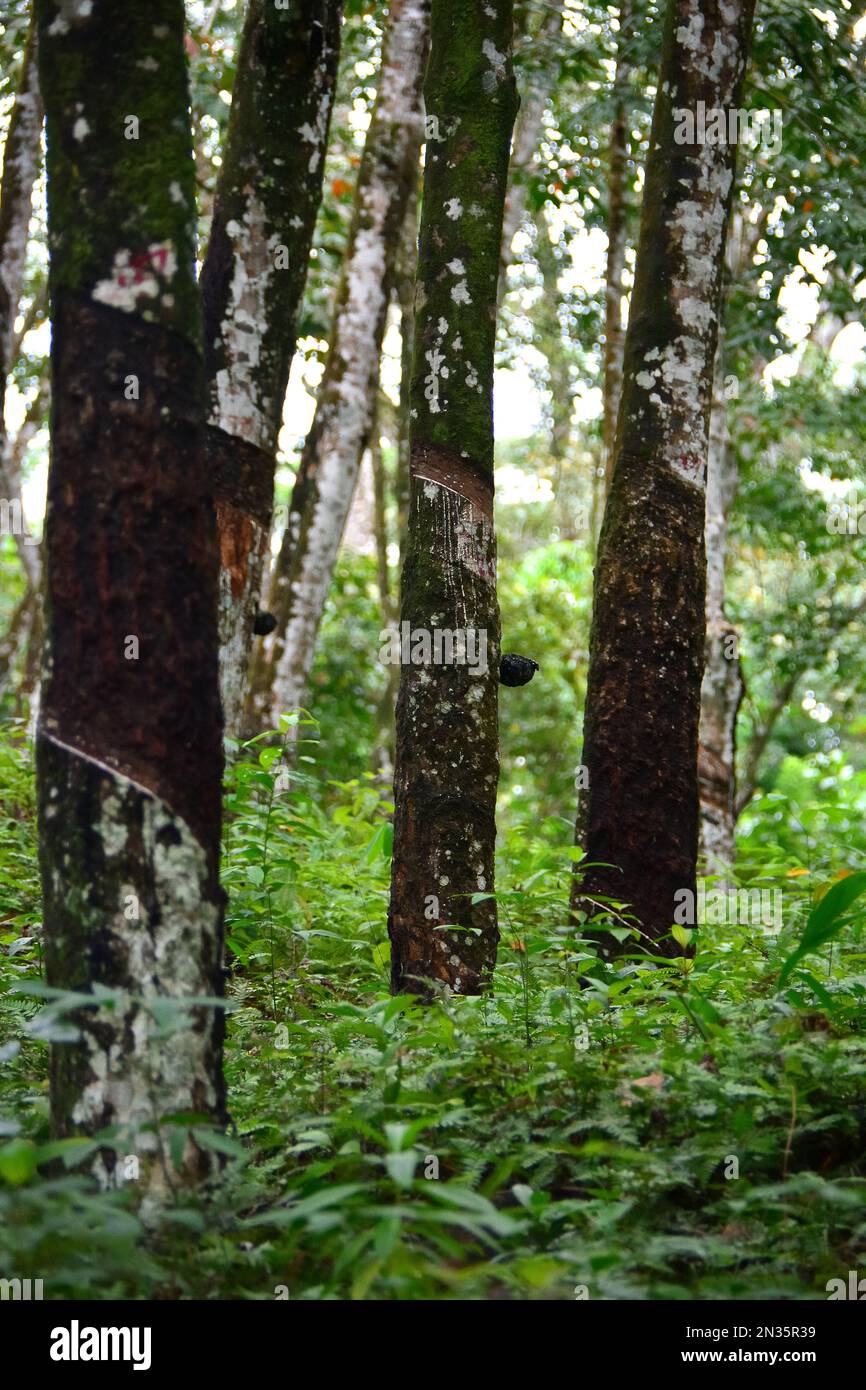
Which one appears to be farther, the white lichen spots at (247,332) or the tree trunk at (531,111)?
the tree trunk at (531,111)

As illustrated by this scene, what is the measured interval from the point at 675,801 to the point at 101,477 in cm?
298

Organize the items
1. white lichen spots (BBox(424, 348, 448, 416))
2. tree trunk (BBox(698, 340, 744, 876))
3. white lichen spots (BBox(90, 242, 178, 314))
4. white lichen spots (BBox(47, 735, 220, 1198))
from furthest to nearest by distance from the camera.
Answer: tree trunk (BBox(698, 340, 744, 876)), white lichen spots (BBox(424, 348, 448, 416)), white lichen spots (BBox(90, 242, 178, 314)), white lichen spots (BBox(47, 735, 220, 1198))

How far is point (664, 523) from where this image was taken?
Answer: 5270 mm

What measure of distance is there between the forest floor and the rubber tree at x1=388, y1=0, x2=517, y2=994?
0.26 m

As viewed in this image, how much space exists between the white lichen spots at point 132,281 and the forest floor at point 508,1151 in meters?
1.53

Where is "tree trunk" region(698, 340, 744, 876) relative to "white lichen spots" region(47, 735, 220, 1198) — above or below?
above

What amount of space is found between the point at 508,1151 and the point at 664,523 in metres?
2.92

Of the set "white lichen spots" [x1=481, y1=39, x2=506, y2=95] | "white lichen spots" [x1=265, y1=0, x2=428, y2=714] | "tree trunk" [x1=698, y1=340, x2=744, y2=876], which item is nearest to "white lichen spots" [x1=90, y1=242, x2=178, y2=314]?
"white lichen spots" [x1=481, y1=39, x2=506, y2=95]

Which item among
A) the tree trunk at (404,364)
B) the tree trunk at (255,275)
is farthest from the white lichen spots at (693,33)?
the tree trunk at (404,364)

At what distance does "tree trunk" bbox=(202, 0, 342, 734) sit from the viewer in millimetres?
5586

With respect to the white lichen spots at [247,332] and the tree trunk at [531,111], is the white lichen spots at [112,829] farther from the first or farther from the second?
the tree trunk at [531,111]

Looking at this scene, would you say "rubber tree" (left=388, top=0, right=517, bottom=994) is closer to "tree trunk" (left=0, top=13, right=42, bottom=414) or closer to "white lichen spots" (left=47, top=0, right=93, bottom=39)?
"white lichen spots" (left=47, top=0, right=93, bottom=39)

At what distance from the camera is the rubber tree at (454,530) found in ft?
14.3

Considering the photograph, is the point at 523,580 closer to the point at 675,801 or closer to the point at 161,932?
the point at 675,801
